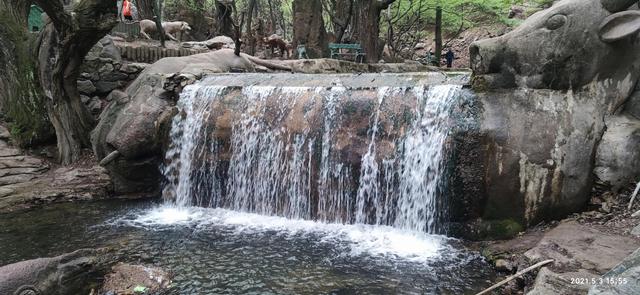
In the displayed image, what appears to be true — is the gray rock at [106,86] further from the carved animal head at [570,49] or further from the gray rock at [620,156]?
the gray rock at [620,156]

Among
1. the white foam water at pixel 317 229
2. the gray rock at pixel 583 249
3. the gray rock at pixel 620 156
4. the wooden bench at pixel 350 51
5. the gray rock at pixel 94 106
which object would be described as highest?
the wooden bench at pixel 350 51

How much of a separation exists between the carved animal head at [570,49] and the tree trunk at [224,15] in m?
14.5

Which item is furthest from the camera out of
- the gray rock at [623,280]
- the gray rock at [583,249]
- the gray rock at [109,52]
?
the gray rock at [109,52]

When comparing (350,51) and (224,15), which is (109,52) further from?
(224,15)

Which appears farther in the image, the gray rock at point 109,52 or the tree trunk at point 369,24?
the tree trunk at point 369,24

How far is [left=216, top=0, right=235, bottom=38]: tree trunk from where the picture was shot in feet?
59.4

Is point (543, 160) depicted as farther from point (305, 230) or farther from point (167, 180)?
point (167, 180)

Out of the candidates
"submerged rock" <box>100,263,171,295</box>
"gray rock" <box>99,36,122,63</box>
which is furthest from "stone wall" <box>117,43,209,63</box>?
"submerged rock" <box>100,263,171,295</box>

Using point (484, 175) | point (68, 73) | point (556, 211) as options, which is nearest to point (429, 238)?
point (484, 175)

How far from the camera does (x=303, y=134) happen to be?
7000 mm

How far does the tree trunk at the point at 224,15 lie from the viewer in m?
18.1

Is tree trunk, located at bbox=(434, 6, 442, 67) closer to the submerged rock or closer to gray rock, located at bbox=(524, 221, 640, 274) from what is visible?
gray rock, located at bbox=(524, 221, 640, 274)

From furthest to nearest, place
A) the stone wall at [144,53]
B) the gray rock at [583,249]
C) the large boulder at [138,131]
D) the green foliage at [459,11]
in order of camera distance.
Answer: the green foliage at [459,11]
the stone wall at [144,53]
the large boulder at [138,131]
the gray rock at [583,249]

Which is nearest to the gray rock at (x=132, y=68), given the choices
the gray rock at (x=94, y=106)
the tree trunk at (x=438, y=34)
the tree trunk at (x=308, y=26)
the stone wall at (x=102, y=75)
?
the stone wall at (x=102, y=75)
